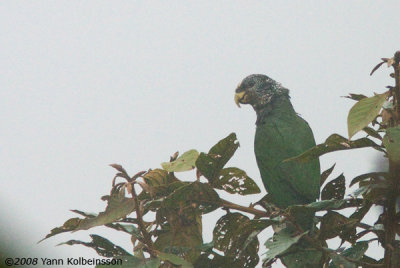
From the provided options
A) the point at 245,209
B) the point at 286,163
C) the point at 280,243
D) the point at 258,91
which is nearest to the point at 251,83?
the point at 258,91

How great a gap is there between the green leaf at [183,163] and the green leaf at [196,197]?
12cm

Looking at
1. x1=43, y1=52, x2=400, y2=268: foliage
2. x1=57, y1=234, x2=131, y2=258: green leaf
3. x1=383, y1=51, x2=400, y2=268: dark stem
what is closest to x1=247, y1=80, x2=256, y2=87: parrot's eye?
x1=43, y1=52, x2=400, y2=268: foliage

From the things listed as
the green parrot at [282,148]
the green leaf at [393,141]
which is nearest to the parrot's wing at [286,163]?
the green parrot at [282,148]

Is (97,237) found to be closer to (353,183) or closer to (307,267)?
(307,267)

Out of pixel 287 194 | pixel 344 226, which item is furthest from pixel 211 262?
pixel 287 194

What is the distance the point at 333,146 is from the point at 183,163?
0.70 metres

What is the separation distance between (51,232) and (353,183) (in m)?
1.35

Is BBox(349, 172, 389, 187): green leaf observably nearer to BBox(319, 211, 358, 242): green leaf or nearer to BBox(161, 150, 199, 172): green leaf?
BBox(319, 211, 358, 242): green leaf

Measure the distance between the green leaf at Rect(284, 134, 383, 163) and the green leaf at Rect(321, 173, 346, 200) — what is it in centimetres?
49

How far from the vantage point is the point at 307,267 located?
229cm

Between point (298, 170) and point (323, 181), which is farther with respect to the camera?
point (298, 170)

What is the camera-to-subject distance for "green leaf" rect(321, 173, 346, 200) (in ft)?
8.67

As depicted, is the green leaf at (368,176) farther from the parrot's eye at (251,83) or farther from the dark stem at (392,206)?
the parrot's eye at (251,83)

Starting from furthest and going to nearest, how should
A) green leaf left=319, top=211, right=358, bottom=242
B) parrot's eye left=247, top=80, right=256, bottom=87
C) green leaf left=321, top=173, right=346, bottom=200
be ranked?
parrot's eye left=247, top=80, right=256, bottom=87, green leaf left=321, top=173, right=346, bottom=200, green leaf left=319, top=211, right=358, bottom=242
